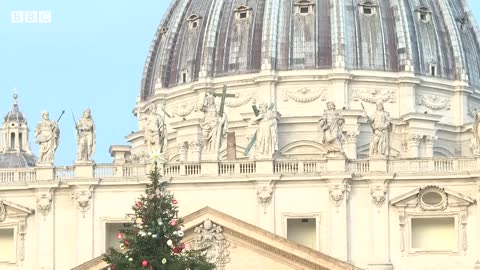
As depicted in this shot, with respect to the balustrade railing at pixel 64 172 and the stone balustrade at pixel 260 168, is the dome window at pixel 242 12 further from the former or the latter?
the balustrade railing at pixel 64 172

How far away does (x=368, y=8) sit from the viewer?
399ft

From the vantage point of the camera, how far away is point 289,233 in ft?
286

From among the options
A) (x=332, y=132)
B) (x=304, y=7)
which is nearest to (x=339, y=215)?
(x=332, y=132)

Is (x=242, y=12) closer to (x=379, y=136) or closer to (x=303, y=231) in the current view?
(x=379, y=136)

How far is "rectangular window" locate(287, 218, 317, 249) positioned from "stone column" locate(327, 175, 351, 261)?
4.35ft

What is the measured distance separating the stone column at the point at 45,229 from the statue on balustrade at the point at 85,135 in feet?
6.83

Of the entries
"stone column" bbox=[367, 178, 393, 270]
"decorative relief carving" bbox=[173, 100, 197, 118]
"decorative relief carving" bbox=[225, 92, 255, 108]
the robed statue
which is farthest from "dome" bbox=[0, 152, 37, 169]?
"stone column" bbox=[367, 178, 393, 270]

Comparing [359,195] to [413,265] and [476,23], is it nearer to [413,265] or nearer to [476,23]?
[413,265]

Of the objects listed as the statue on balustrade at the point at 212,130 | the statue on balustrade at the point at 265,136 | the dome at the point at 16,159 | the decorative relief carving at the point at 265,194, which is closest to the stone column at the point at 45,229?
the statue on balustrade at the point at 212,130

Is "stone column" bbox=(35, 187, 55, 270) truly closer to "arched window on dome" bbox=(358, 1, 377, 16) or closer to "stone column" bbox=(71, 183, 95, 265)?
"stone column" bbox=(71, 183, 95, 265)

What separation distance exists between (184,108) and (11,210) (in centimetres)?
3324

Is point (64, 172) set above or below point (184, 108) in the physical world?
below

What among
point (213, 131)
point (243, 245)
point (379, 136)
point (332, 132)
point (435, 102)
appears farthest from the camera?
point (435, 102)

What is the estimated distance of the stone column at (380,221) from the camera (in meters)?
85.6
